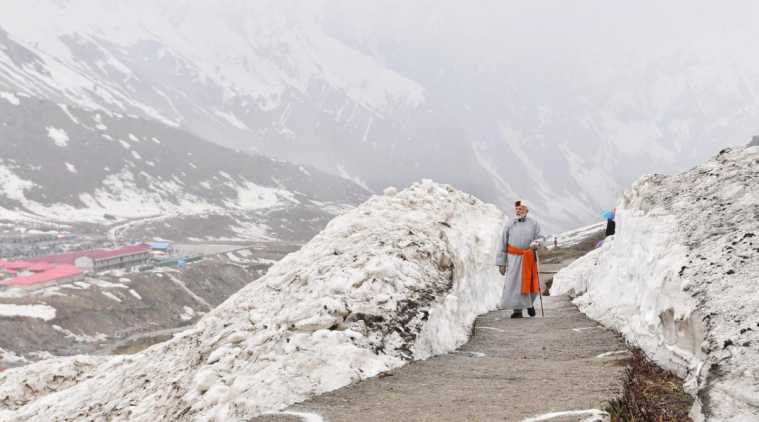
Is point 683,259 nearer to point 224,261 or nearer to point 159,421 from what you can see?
point 159,421

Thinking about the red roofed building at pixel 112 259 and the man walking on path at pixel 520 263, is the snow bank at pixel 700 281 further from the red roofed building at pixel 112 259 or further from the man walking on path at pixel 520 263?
the red roofed building at pixel 112 259

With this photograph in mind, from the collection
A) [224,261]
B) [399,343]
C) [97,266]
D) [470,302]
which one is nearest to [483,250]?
[470,302]

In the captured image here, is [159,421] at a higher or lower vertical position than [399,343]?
lower

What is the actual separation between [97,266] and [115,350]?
1726 inches

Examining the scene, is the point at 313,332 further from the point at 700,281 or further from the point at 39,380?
the point at 39,380

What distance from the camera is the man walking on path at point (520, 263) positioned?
48.4 ft

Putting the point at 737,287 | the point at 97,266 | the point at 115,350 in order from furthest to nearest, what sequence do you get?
the point at 97,266, the point at 115,350, the point at 737,287

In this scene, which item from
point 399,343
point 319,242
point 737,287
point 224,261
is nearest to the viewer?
point 737,287

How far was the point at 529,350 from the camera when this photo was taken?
33.4ft

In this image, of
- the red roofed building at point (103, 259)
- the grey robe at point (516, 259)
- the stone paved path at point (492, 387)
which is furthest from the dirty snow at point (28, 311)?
the stone paved path at point (492, 387)

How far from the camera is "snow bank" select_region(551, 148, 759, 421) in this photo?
5.36 meters

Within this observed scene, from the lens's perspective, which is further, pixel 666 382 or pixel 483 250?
pixel 483 250

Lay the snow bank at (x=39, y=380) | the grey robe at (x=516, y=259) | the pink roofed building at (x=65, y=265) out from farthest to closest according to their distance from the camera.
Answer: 1. the pink roofed building at (x=65, y=265)
2. the snow bank at (x=39, y=380)
3. the grey robe at (x=516, y=259)

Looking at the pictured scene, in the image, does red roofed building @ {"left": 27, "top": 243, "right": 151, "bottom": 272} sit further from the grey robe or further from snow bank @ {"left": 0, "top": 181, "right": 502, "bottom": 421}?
the grey robe
